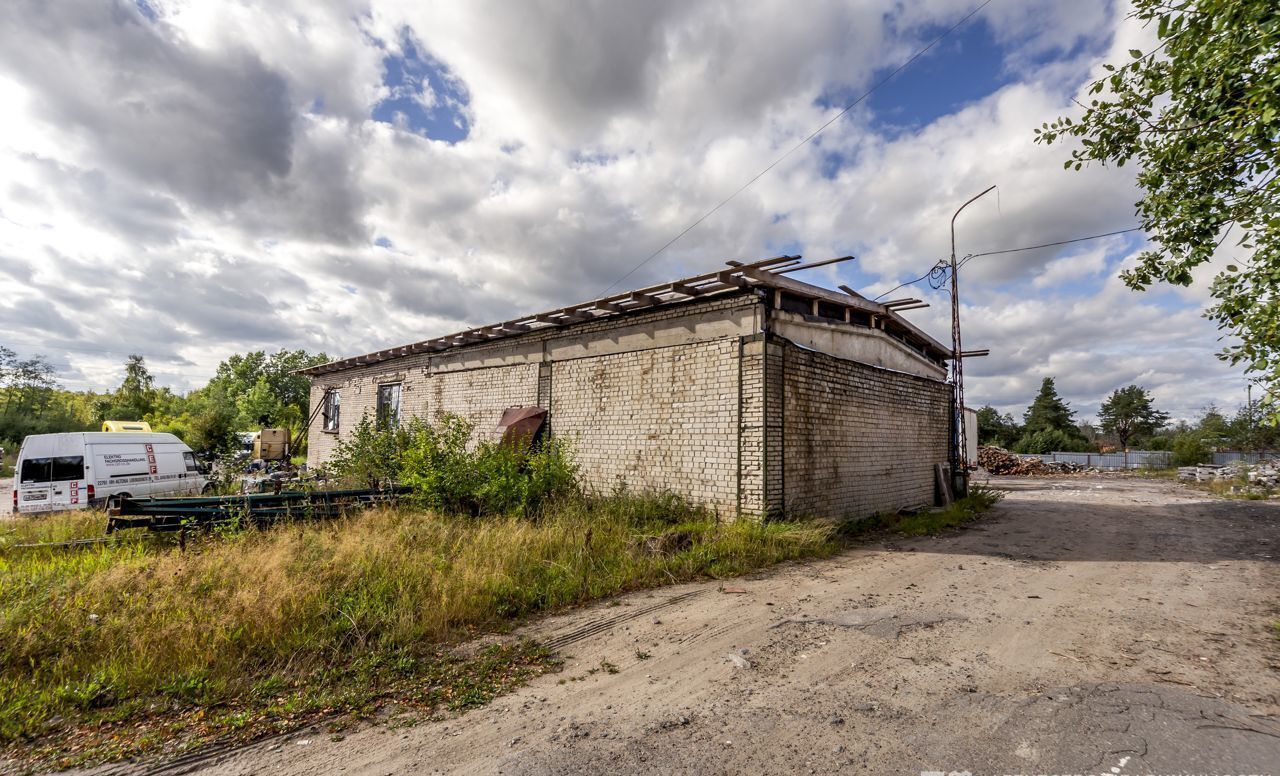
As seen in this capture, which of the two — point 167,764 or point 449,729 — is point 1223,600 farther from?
point 167,764

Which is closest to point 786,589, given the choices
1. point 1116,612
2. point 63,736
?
point 1116,612

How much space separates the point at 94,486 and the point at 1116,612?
1705 centimetres

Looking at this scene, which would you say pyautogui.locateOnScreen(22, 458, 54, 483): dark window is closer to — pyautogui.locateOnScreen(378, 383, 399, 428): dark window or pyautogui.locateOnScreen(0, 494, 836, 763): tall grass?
pyautogui.locateOnScreen(0, 494, 836, 763): tall grass

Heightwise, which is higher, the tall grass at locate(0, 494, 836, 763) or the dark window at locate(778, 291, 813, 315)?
the dark window at locate(778, 291, 813, 315)

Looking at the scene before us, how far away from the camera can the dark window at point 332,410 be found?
18.8 m

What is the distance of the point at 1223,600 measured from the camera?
17.4ft

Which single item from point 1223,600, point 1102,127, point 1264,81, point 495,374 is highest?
point 1102,127

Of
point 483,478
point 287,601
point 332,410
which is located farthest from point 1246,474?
point 332,410

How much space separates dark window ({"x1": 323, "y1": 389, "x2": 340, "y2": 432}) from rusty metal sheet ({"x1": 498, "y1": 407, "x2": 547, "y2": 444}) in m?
10.6

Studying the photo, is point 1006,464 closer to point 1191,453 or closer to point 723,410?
point 1191,453

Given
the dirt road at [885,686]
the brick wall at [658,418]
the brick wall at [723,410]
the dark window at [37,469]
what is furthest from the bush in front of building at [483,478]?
the dark window at [37,469]

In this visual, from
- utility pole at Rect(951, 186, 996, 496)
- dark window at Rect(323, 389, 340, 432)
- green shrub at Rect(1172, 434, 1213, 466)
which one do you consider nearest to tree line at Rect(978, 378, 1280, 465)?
green shrub at Rect(1172, 434, 1213, 466)

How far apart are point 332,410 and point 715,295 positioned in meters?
16.7

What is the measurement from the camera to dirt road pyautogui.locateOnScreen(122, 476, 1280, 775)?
8.48 ft
